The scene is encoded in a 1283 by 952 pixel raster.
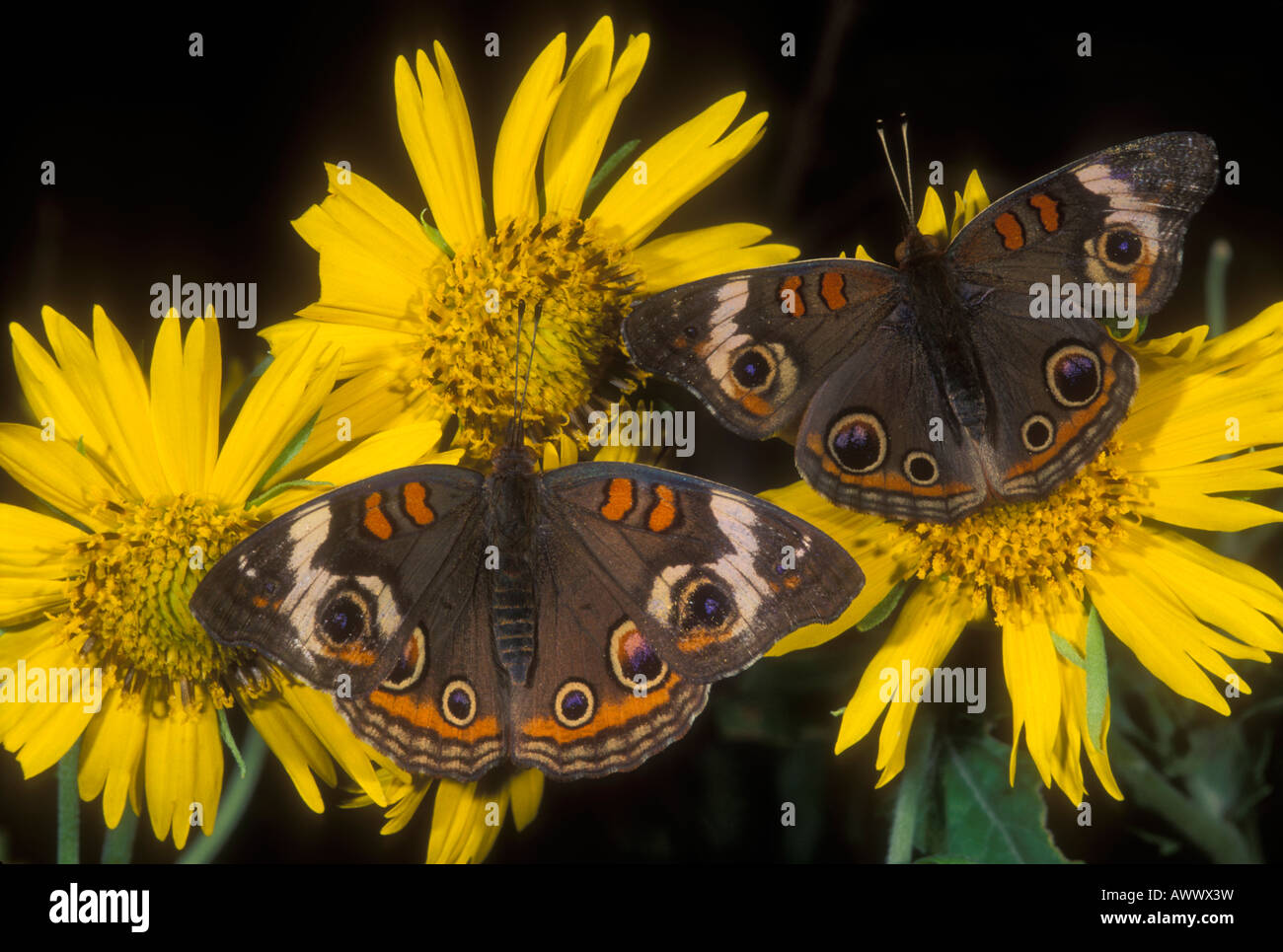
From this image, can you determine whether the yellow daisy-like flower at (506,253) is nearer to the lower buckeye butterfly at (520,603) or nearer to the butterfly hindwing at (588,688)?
the lower buckeye butterfly at (520,603)

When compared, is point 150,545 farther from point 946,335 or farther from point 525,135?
point 946,335

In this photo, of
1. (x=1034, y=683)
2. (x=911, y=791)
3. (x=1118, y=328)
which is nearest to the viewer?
(x=1118, y=328)

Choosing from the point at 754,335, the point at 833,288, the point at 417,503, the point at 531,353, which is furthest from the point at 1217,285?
the point at 417,503

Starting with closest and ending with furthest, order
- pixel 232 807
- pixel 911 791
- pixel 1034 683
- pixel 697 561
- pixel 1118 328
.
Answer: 1. pixel 697 561
2. pixel 1118 328
3. pixel 1034 683
4. pixel 911 791
5. pixel 232 807

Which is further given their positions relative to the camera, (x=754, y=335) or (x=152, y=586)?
(x=152, y=586)

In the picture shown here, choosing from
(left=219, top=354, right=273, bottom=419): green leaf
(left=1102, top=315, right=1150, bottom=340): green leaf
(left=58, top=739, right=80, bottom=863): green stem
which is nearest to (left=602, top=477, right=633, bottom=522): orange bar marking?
(left=219, top=354, right=273, bottom=419): green leaf

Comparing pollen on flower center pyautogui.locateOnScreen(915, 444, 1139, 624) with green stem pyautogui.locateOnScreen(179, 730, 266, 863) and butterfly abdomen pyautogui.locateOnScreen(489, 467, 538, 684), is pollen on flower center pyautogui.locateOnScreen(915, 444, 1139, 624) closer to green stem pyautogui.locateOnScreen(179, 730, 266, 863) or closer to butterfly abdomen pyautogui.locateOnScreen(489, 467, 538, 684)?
butterfly abdomen pyautogui.locateOnScreen(489, 467, 538, 684)

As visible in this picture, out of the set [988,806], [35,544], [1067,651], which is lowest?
[988,806]
